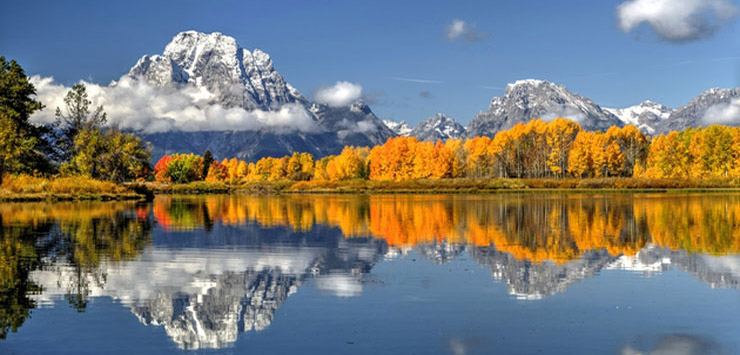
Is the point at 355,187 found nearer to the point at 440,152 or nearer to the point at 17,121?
the point at 440,152

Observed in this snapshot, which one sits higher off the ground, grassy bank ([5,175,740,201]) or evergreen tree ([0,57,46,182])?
evergreen tree ([0,57,46,182])

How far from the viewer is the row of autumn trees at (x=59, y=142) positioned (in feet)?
233

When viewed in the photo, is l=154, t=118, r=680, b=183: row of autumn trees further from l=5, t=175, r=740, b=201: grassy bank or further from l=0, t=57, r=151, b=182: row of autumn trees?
l=0, t=57, r=151, b=182: row of autumn trees

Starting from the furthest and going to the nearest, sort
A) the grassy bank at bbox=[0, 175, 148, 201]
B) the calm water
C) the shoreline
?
the shoreline
the grassy bank at bbox=[0, 175, 148, 201]
the calm water

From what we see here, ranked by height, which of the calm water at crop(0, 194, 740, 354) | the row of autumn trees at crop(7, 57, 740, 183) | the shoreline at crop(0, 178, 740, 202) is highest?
the row of autumn trees at crop(7, 57, 740, 183)

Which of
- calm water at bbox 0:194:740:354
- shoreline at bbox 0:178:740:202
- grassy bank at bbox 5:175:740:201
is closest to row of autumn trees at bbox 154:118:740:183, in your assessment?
grassy bank at bbox 5:175:740:201

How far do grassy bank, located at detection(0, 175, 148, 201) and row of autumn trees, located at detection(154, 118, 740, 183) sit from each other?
8870 cm

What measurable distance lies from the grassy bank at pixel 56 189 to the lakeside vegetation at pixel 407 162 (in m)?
0.13

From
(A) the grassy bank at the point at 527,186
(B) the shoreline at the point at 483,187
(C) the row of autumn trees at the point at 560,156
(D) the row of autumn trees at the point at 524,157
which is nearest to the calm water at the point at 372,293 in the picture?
(B) the shoreline at the point at 483,187

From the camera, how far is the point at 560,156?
159 m

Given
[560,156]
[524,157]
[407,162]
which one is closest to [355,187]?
[407,162]

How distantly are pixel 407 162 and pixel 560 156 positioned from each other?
119 feet

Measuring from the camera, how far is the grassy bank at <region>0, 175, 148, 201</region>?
68.2 meters

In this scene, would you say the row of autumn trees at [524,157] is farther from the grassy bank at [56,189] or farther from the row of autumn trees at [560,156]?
the grassy bank at [56,189]
